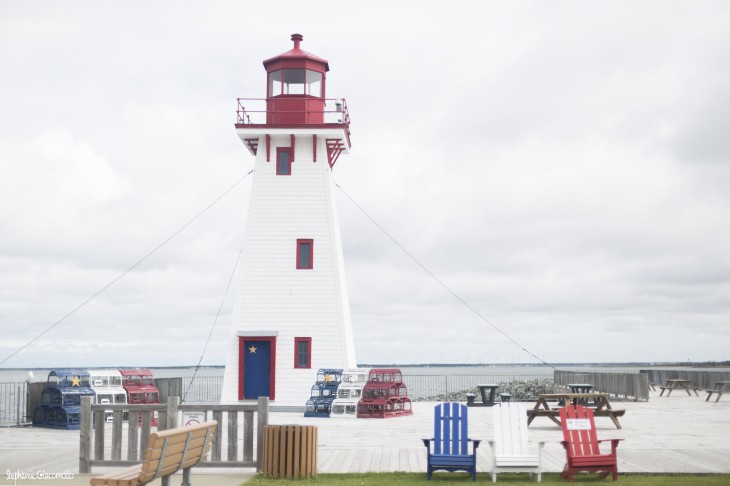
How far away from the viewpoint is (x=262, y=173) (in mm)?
28469

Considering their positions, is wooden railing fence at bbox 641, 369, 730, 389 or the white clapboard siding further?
wooden railing fence at bbox 641, 369, 730, 389

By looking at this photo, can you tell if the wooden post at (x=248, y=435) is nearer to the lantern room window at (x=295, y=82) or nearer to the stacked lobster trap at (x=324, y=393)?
the stacked lobster trap at (x=324, y=393)

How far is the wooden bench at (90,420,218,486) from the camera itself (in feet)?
29.4

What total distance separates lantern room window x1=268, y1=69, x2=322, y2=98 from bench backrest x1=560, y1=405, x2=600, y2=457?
19068mm

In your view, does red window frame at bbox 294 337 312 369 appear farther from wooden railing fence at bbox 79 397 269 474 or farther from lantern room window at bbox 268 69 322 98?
wooden railing fence at bbox 79 397 269 474

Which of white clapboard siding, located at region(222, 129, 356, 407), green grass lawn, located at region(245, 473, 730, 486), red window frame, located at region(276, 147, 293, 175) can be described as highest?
red window frame, located at region(276, 147, 293, 175)

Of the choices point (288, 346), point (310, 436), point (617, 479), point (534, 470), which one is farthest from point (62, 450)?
point (288, 346)

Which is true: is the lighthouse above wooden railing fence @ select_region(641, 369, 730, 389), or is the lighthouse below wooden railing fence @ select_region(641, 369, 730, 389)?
above

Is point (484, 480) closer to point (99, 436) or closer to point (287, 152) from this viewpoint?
point (99, 436)

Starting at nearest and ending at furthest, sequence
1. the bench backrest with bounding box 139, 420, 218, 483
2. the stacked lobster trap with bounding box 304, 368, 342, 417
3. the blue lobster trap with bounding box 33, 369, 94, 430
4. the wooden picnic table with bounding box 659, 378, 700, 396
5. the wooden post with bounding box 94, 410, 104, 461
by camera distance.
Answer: the bench backrest with bounding box 139, 420, 218, 483 → the wooden post with bounding box 94, 410, 104, 461 → the blue lobster trap with bounding box 33, 369, 94, 430 → the stacked lobster trap with bounding box 304, 368, 342, 417 → the wooden picnic table with bounding box 659, 378, 700, 396

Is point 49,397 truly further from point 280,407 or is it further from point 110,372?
point 280,407

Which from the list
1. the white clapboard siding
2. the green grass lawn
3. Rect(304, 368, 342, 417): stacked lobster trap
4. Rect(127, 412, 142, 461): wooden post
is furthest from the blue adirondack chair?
the white clapboard siding

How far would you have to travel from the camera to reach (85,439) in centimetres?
1279

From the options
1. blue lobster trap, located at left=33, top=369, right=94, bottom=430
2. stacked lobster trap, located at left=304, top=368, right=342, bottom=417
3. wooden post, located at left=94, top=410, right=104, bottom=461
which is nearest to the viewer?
wooden post, located at left=94, top=410, right=104, bottom=461
